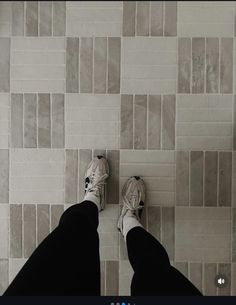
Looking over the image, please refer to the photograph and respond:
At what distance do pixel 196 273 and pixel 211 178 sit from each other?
37 centimetres

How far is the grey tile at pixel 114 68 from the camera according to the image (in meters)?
1.35

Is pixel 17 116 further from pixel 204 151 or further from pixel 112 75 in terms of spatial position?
pixel 204 151

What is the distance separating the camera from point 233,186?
4.47 feet

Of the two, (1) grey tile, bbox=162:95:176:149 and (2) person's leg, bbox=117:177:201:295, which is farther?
(1) grey tile, bbox=162:95:176:149

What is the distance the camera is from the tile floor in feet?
4.42

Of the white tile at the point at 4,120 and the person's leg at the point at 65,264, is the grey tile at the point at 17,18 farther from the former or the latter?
the person's leg at the point at 65,264

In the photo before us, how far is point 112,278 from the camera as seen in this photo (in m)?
1.40

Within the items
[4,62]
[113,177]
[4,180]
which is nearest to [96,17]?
[4,62]

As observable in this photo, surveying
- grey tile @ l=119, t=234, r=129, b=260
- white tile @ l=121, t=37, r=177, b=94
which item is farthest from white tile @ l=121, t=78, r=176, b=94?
grey tile @ l=119, t=234, r=129, b=260

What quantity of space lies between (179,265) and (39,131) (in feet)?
2.45

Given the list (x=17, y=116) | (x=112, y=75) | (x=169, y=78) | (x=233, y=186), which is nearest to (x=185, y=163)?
(x=233, y=186)

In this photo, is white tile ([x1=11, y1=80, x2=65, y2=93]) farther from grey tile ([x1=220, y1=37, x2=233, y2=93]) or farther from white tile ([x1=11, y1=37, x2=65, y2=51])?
grey tile ([x1=220, y1=37, x2=233, y2=93])

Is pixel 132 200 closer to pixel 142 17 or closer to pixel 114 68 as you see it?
pixel 114 68

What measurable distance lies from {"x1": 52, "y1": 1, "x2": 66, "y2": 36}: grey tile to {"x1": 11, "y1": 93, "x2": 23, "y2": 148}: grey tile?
0.28m
